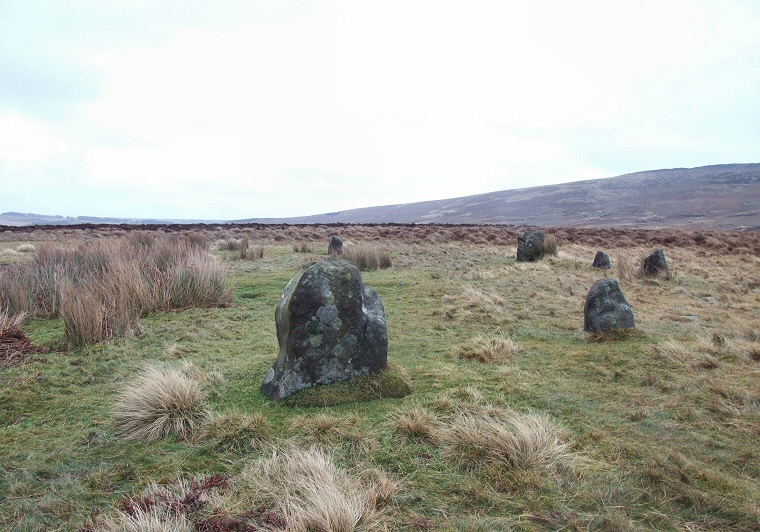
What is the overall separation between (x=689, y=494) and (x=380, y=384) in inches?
109

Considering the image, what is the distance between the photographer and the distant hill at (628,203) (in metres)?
82.7

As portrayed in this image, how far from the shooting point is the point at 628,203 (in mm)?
107688

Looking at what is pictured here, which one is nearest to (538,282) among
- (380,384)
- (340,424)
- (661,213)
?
(380,384)

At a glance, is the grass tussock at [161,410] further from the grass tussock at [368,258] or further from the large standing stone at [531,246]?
the large standing stone at [531,246]

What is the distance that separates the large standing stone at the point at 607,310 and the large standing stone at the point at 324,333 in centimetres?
408

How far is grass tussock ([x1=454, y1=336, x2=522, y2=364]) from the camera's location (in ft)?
20.1

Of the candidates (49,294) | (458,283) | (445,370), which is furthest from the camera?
(458,283)

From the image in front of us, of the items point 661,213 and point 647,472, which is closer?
point 647,472

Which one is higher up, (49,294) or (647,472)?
(49,294)

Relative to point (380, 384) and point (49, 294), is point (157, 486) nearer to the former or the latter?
point (380, 384)

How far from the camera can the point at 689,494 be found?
296 cm

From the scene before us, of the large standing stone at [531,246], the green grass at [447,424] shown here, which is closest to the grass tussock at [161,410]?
the green grass at [447,424]

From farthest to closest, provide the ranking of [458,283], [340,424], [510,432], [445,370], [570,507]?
1. [458,283]
2. [445,370]
3. [340,424]
4. [510,432]
5. [570,507]

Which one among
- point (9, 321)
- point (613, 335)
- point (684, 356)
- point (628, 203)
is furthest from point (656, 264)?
point (628, 203)
